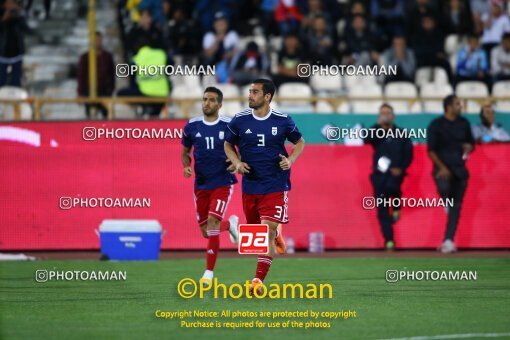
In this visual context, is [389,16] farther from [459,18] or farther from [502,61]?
[502,61]

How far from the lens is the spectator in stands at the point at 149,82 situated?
67.9 feet

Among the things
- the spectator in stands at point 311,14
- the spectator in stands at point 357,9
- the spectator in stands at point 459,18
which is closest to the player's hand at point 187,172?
the spectator in stands at point 311,14

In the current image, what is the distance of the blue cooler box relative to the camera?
17.8 m

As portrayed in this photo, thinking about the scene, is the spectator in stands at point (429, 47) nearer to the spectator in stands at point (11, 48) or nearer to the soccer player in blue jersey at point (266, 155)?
the spectator in stands at point (11, 48)

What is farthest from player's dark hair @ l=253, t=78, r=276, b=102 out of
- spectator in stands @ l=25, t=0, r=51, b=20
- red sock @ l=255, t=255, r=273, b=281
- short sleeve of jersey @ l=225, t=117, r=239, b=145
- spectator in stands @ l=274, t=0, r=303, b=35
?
spectator in stands @ l=25, t=0, r=51, b=20

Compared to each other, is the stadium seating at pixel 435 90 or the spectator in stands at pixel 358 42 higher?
the spectator in stands at pixel 358 42

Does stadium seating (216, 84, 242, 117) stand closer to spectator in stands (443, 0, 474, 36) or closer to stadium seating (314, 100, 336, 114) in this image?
stadium seating (314, 100, 336, 114)

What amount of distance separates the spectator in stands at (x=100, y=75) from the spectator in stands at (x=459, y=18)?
6977 mm

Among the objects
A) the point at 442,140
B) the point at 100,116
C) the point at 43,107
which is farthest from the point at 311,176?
the point at 43,107

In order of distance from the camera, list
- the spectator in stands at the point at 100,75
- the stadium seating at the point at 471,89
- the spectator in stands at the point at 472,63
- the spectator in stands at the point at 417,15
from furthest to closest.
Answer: the spectator in stands at the point at 417,15, the spectator in stands at the point at 472,63, the stadium seating at the point at 471,89, the spectator in stands at the point at 100,75

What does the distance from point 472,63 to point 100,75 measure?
6.48m

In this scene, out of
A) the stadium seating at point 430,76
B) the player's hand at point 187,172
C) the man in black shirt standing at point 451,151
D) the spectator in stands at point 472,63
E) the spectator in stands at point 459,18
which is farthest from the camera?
the spectator in stands at point 459,18

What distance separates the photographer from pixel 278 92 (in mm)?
21672

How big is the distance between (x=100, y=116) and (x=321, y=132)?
148 inches
